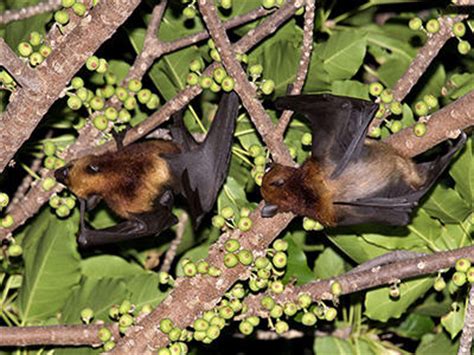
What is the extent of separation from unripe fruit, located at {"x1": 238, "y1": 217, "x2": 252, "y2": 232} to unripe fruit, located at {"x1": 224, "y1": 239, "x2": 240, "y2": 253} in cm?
9

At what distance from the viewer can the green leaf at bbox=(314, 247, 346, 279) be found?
6.44m

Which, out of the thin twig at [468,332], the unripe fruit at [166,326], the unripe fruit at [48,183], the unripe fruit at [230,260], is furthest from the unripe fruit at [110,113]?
the thin twig at [468,332]

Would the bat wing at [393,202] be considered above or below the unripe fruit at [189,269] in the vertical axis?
below

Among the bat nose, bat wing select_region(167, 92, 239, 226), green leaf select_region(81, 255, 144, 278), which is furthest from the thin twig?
the bat nose

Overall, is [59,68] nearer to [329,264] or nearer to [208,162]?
[208,162]

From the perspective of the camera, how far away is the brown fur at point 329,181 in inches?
223

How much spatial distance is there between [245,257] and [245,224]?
0.64ft

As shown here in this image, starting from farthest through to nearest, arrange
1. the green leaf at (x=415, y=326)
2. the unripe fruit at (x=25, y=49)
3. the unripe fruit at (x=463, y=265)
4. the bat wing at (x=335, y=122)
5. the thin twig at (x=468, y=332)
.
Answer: the green leaf at (x=415, y=326) < the bat wing at (x=335, y=122) < the unripe fruit at (x=25, y=49) < the unripe fruit at (x=463, y=265) < the thin twig at (x=468, y=332)

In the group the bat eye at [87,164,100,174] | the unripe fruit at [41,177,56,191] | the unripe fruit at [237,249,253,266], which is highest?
the unripe fruit at [41,177,56,191]

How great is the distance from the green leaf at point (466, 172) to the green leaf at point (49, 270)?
7.56 feet

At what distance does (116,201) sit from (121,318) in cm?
94

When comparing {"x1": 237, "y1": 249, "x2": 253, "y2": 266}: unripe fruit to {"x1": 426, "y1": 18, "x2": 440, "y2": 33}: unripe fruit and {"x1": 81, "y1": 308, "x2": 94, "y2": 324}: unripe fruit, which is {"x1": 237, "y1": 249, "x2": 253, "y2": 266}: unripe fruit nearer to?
{"x1": 81, "y1": 308, "x2": 94, "y2": 324}: unripe fruit

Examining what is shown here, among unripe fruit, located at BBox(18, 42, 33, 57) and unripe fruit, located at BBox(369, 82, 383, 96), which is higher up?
unripe fruit, located at BBox(18, 42, 33, 57)

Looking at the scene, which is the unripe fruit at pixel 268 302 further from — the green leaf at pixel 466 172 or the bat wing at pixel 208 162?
the green leaf at pixel 466 172
